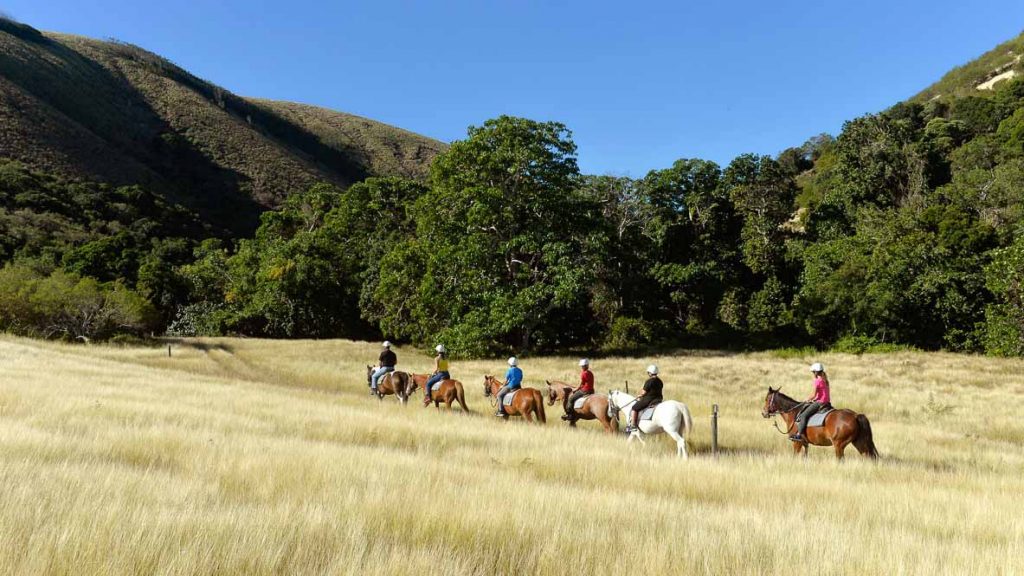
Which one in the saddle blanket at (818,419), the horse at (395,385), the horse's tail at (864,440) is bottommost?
the horse at (395,385)

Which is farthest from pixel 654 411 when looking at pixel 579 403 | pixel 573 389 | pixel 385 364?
pixel 385 364

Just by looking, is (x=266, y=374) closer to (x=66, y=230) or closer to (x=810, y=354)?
(x=810, y=354)

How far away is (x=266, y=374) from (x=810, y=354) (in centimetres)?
3463

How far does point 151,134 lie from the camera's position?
109312mm

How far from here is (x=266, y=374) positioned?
100 feet

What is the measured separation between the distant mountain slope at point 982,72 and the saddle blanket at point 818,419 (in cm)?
10134

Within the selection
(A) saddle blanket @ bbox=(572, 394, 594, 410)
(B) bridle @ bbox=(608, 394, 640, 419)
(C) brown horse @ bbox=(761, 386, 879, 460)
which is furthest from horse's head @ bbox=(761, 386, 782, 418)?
(A) saddle blanket @ bbox=(572, 394, 594, 410)

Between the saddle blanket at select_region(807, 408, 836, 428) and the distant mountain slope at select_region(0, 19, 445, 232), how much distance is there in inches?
3851

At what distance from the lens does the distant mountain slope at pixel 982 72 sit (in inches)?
3640

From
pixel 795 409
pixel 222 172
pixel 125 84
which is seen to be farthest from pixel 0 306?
pixel 125 84

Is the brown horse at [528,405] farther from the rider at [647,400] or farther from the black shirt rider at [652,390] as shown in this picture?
the black shirt rider at [652,390]

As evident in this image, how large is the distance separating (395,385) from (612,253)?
28.2m

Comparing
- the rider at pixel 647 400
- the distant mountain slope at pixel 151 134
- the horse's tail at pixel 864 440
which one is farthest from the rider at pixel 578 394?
the distant mountain slope at pixel 151 134

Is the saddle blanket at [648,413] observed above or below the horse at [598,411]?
above
